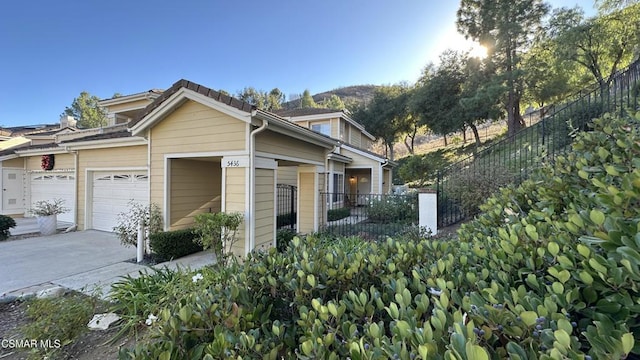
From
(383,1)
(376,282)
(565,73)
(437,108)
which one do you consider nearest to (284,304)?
(376,282)

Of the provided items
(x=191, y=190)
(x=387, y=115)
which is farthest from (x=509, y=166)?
(x=387, y=115)

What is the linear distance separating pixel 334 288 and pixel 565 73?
972 inches

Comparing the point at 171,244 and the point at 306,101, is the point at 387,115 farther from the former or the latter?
the point at 171,244

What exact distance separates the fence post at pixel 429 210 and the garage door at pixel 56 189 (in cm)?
1264

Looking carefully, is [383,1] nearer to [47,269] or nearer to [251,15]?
[251,15]

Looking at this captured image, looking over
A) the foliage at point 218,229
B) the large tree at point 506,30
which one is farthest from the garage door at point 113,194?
the large tree at point 506,30

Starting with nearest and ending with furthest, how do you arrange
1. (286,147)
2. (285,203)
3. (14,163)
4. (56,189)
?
(286,147) → (56,189) → (285,203) → (14,163)

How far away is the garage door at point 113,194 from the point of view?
912cm

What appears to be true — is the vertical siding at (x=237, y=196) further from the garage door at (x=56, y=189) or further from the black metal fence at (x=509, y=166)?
the garage door at (x=56, y=189)

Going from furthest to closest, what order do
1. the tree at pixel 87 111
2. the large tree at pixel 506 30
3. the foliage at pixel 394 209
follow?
the tree at pixel 87 111 < the large tree at pixel 506 30 < the foliage at pixel 394 209

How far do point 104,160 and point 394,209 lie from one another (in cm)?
1087

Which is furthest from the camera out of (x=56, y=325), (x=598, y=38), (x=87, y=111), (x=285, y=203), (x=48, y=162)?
(x=87, y=111)

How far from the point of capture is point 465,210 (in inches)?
301

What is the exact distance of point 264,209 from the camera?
6805 millimetres
